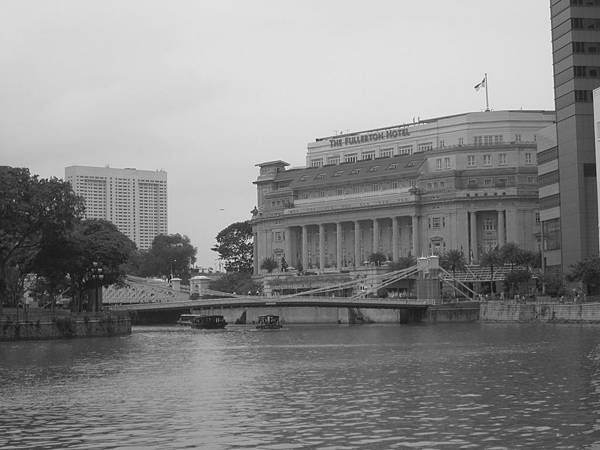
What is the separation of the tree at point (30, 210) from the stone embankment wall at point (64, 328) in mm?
6192

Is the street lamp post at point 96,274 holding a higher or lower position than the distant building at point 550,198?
lower

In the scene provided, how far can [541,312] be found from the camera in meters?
144

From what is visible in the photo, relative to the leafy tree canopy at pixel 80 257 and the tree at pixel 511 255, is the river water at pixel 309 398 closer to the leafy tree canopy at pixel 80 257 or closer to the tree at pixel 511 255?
the leafy tree canopy at pixel 80 257

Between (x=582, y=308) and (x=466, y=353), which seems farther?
(x=582, y=308)

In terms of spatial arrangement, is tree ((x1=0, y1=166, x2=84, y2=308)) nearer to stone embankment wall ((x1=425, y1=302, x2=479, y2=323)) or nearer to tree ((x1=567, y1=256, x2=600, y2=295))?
tree ((x1=567, y1=256, x2=600, y2=295))

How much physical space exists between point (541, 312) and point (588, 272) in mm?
7655

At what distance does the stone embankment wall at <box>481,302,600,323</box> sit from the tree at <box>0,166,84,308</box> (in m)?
58.3

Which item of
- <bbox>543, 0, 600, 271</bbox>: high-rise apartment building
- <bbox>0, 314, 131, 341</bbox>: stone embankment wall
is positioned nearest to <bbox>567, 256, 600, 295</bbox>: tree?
<bbox>543, 0, 600, 271</bbox>: high-rise apartment building

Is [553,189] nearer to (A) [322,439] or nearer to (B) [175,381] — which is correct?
(B) [175,381]

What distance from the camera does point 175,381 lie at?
212 ft

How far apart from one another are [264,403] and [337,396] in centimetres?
393

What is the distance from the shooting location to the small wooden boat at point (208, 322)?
16350 centimetres

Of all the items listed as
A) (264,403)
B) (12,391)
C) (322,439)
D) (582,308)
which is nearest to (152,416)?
(264,403)

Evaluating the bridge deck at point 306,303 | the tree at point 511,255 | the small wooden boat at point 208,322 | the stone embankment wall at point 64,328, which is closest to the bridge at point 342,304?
the bridge deck at point 306,303
